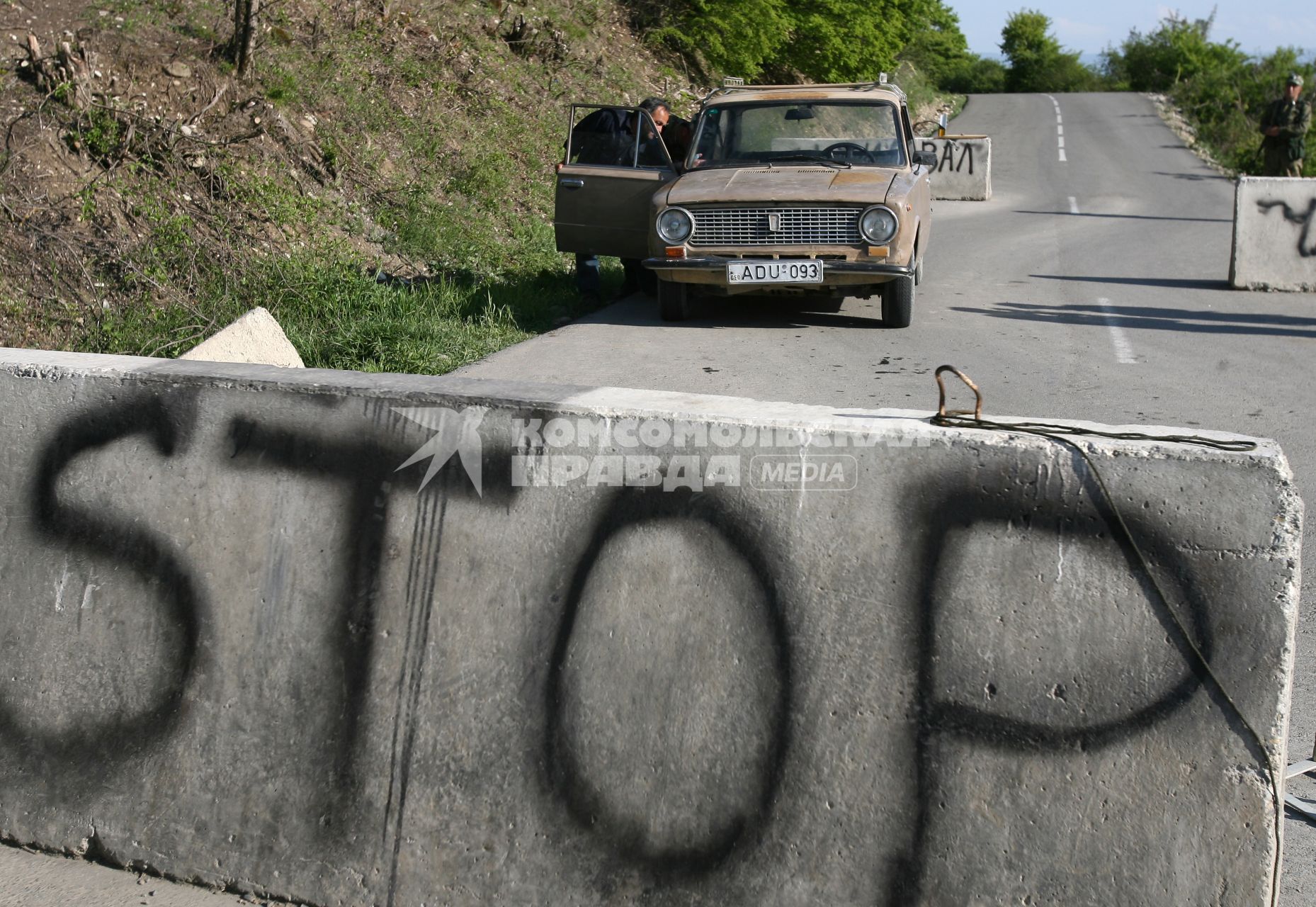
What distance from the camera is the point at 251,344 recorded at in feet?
17.4

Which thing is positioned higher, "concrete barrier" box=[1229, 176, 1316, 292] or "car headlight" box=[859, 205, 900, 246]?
"concrete barrier" box=[1229, 176, 1316, 292]

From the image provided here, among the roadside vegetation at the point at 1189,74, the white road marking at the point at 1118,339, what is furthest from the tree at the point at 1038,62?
the white road marking at the point at 1118,339

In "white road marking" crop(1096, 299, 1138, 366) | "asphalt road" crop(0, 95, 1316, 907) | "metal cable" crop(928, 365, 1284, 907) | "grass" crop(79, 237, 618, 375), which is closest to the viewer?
"metal cable" crop(928, 365, 1284, 907)

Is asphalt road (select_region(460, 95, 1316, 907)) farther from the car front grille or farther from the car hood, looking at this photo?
the car hood

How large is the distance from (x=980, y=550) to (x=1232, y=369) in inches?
271

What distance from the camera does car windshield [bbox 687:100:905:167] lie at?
31.7ft

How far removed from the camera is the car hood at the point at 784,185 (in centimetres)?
872

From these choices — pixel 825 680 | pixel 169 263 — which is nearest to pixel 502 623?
pixel 825 680

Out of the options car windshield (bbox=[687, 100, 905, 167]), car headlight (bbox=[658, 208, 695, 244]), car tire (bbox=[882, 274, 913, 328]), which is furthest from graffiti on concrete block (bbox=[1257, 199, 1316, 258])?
car headlight (bbox=[658, 208, 695, 244])

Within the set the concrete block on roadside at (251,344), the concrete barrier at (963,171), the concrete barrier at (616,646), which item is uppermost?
the concrete barrier at (963,171)

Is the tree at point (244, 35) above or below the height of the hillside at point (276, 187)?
above

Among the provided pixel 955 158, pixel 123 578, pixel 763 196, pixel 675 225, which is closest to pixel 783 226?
pixel 763 196

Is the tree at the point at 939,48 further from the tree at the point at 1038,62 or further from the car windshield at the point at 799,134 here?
the car windshield at the point at 799,134

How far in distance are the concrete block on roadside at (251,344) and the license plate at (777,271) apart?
12.9ft
